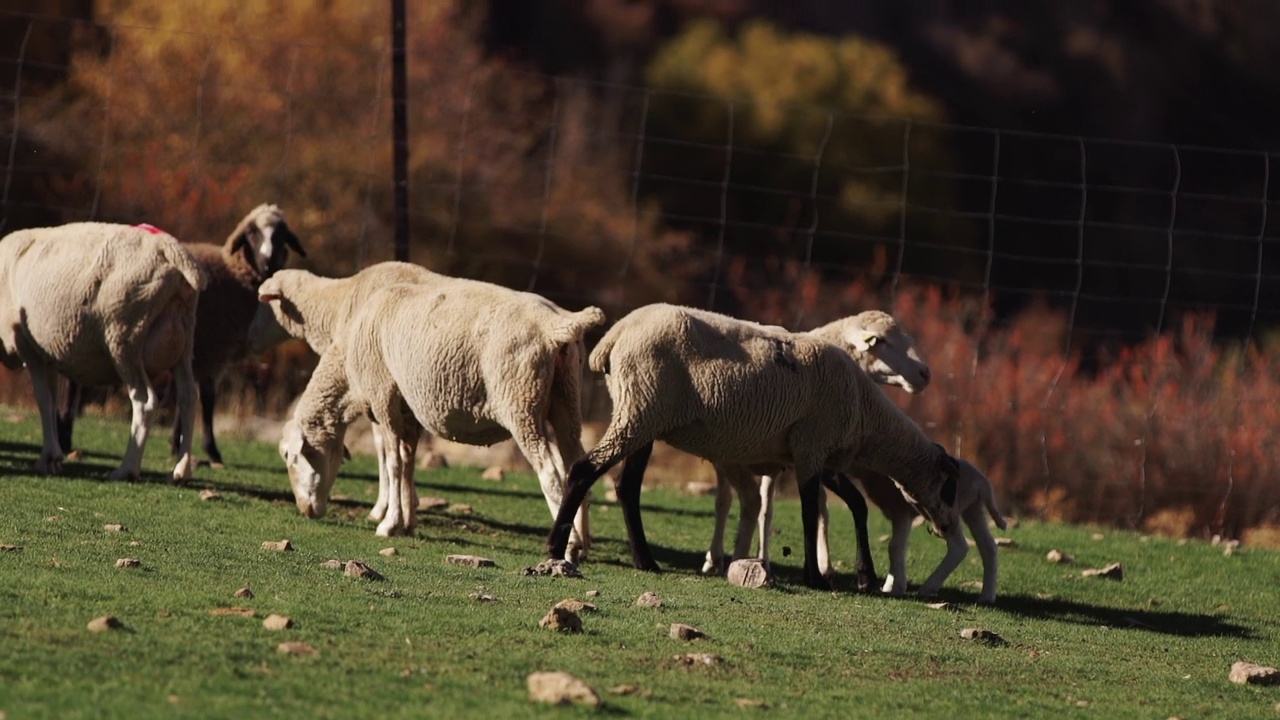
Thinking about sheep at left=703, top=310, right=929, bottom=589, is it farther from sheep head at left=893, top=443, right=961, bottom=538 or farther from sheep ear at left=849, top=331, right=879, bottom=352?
sheep head at left=893, top=443, right=961, bottom=538

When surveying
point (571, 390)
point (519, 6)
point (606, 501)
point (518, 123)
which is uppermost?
point (519, 6)

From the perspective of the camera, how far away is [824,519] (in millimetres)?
10789

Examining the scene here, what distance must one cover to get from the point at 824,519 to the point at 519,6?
19.5 meters

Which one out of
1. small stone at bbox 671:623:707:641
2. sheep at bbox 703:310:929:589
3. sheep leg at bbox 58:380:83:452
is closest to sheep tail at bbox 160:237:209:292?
sheep leg at bbox 58:380:83:452

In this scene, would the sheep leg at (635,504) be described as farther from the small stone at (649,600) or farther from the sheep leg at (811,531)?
the small stone at (649,600)

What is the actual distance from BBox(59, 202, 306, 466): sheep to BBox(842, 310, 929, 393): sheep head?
455cm

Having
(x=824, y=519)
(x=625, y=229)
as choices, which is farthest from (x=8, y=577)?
(x=625, y=229)

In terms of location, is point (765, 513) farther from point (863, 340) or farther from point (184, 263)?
point (184, 263)

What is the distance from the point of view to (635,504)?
32.7 ft

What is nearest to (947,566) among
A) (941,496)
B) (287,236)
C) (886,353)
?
(941,496)

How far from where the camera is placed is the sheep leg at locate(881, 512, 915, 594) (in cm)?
1014

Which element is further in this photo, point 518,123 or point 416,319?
point 518,123

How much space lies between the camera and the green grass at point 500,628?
19.6 feet

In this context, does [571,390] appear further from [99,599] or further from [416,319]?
[99,599]
